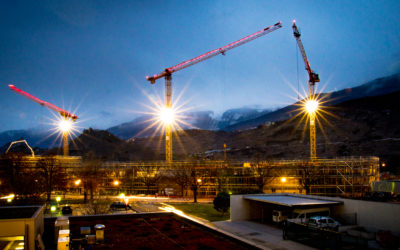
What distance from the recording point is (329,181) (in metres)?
43.8

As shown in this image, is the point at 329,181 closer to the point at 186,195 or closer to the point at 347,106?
the point at 186,195

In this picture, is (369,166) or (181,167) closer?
(369,166)

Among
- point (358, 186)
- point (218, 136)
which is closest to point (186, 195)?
point (358, 186)

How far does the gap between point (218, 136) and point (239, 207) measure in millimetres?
160157

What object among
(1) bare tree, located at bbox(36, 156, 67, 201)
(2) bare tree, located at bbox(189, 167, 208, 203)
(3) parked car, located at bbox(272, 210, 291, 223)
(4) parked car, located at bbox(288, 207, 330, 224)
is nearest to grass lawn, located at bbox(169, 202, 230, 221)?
(3) parked car, located at bbox(272, 210, 291, 223)

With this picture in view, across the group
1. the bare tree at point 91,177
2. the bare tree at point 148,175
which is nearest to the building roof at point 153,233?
the bare tree at point 91,177

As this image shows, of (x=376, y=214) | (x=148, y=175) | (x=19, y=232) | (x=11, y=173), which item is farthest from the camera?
(x=148, y=175)

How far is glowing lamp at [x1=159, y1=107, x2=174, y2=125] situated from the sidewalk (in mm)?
58690

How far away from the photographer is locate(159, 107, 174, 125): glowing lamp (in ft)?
270

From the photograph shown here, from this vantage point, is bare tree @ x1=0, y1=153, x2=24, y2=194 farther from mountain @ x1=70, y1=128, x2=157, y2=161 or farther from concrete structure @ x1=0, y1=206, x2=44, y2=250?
mountain @ x1=70, y1=128, x2=157, y2=161

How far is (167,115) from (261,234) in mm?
64130

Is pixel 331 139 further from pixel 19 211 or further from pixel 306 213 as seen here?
pixel 19 211

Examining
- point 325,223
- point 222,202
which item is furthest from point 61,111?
point 325,223

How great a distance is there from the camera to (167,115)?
83.4m
